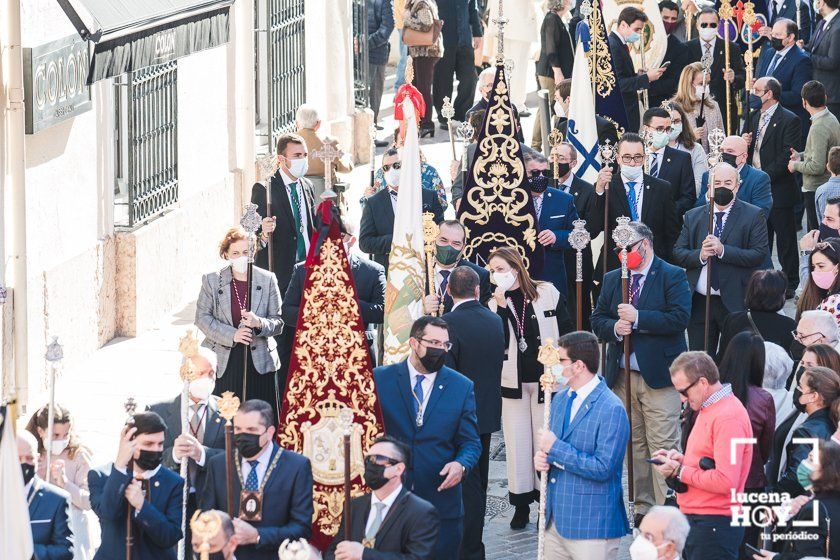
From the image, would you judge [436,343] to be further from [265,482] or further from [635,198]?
[635,198]

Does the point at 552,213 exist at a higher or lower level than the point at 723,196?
lower

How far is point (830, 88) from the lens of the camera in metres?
20.2

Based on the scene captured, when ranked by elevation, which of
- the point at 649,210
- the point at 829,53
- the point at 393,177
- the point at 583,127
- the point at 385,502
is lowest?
the point at 385,502

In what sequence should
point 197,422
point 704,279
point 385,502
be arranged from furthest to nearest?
1. point 704,279
2. point 197,422
3. point 385,502

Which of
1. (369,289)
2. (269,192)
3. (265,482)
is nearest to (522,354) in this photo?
(369,289)

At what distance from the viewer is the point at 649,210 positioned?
14.9 m

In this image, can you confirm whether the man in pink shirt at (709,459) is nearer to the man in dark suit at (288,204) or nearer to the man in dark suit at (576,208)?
the man in dark suit at (576,208)

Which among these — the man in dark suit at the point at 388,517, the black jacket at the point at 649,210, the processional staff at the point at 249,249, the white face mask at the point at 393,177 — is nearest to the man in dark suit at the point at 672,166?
the black jacket at the point at 649,210

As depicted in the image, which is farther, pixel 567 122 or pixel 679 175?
pixel 567 122

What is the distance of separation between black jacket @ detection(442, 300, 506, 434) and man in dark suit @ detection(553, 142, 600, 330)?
2.59 meters

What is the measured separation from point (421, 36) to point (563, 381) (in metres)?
13.3

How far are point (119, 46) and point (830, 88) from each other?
26.7ft

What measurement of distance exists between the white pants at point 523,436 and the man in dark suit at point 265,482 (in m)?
3.02

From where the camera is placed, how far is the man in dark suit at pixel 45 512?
31.6 ft
